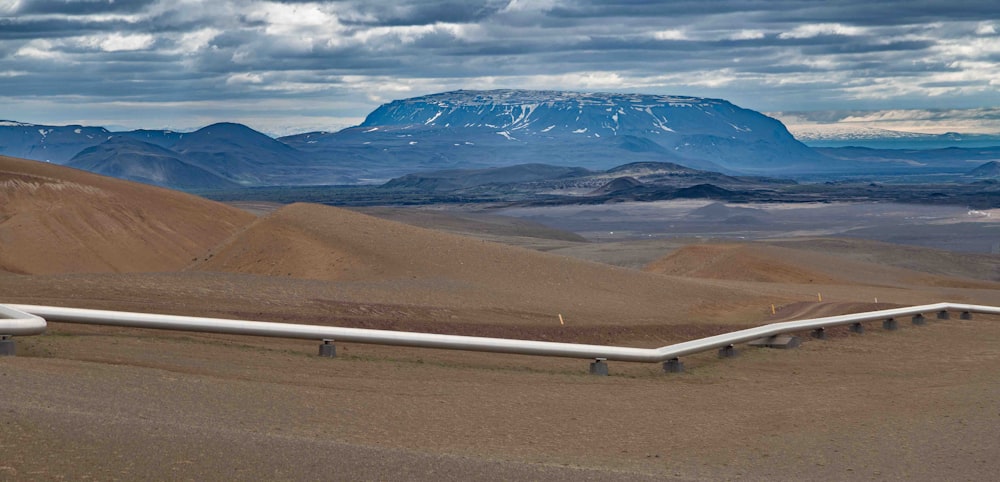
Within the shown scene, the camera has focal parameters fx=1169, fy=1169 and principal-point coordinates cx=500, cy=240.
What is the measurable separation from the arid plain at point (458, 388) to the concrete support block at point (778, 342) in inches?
12.8

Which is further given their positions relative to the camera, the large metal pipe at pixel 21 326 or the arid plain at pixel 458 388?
the large metal pipe at pixel 21 326

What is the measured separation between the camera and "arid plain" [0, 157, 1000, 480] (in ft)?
29.0

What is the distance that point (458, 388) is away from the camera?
13.4 metres

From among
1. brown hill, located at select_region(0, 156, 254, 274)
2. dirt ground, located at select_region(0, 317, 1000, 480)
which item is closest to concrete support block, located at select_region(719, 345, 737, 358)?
dirt ground, located at select_region(0, 317, 1000, 480)

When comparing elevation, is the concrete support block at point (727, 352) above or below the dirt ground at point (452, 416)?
below

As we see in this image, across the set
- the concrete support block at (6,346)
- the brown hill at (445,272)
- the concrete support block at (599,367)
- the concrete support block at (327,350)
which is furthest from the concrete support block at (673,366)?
the brown hill at (445,272)

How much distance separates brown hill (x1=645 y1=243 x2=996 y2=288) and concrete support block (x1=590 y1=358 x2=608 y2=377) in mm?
34985

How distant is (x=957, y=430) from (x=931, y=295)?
2775 cm

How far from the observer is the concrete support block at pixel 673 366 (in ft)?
52.9

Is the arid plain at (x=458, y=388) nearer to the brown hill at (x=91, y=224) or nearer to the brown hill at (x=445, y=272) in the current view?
the brown hill at (x=445, y=272)

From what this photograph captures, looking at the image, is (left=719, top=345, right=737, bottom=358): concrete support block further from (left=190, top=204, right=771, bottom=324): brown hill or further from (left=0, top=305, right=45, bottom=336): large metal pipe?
(left=0, top=305, right=45, bottom=336): large metal pipe

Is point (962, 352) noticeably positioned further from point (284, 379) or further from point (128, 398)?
point (128, 398)

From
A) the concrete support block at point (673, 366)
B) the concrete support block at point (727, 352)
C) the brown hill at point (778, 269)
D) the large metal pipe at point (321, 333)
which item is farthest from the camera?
Answer: the brown hill at point (778, 269)

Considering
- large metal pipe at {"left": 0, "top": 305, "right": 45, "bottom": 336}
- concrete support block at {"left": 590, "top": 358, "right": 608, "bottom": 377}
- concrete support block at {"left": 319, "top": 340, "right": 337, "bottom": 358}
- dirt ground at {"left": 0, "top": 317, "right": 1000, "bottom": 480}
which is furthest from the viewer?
concrete support block at {"left": 590, "top": 358, "right": 608, "bottom": 377}
